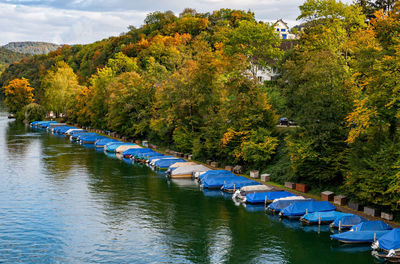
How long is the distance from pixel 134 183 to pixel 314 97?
33670 mm

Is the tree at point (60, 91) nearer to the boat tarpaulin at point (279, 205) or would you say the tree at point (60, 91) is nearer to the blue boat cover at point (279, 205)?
the boat tarpaulin at point (279, 205)

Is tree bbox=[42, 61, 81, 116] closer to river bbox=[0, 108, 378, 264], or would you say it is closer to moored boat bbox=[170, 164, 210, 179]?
river bbox=[0, 108, 378, 264]

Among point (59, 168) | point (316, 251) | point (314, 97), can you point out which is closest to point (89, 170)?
point (59, 168)

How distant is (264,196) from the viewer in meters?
55.1

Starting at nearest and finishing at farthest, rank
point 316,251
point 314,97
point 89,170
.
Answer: point 316,251
point 314,97
point 89,170

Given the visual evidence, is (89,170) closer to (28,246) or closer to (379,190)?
(28,246)

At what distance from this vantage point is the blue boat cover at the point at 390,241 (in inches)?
1463

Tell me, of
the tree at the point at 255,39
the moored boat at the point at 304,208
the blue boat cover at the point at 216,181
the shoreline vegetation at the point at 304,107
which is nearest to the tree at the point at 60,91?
the shoreline vegetation at the point at 304,107

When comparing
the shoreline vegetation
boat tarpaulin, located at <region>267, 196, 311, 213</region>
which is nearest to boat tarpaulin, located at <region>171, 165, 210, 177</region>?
the shoreline vegetation

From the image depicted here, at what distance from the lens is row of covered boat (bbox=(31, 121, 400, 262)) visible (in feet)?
128

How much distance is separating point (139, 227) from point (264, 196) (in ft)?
58.5

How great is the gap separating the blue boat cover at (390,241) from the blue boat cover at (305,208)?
35.4ft

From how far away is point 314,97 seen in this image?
181 ft

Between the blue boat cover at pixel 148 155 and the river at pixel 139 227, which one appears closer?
the river at pixel 139 227
